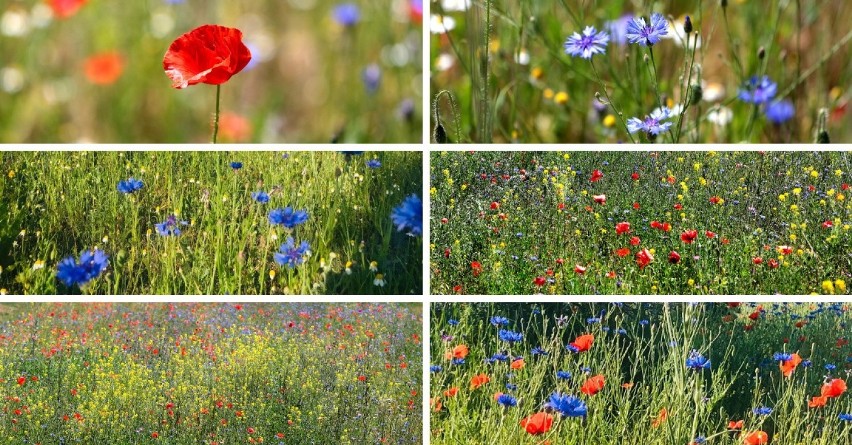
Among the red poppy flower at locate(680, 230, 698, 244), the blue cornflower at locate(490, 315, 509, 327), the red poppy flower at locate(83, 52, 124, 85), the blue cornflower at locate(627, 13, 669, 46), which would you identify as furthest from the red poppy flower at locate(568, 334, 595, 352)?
the red poppy flower at locate(83, 52, 124, 85)

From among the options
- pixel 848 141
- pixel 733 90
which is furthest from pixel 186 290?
pixel 848 141

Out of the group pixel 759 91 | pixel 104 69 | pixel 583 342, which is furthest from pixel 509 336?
pixel 104 69

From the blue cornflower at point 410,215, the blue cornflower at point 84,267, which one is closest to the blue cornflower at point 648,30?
the blue cornflower at point 410,215

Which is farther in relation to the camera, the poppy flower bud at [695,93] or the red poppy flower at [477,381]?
the red poppy flower at [477,381]

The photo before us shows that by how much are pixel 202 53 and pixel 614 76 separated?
0.88m

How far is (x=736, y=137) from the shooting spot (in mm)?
2051

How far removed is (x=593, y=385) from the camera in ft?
6.07

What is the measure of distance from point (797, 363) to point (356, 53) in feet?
4.23

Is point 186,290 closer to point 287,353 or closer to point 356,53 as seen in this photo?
point 287,353

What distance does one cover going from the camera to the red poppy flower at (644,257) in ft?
5.85

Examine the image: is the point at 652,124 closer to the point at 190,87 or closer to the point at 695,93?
the point at 695,93

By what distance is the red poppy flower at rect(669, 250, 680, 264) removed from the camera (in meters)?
1.79

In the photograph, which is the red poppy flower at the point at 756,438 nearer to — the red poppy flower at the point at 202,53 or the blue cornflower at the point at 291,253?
the blue cornflower at the point at 291,253

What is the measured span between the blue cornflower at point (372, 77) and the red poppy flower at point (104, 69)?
2.07 ft
